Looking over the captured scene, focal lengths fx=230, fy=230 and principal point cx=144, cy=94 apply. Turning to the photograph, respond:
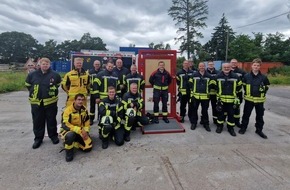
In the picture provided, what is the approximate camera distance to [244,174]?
350 centimetres

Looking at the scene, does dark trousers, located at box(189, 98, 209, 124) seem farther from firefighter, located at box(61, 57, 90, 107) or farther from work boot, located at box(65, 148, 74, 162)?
work boot, located at box(65, 148, 74, 162)

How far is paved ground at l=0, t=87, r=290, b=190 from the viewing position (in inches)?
128

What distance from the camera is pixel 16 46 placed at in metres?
89.6

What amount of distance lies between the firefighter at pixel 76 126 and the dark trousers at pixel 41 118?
21.9 inches

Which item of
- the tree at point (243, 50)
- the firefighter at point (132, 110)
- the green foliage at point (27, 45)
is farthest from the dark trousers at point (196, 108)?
the green foliage at point (27, 45)

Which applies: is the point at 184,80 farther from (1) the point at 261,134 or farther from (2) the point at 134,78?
(1) the point at 261,134

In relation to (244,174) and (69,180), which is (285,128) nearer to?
(244,174)

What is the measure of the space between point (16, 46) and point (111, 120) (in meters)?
100

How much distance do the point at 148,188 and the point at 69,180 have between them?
1.16m

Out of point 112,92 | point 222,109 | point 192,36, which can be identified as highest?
point 192,36

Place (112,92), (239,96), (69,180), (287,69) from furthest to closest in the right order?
(287,69) < (239,96) < (112,92) < (69,180)

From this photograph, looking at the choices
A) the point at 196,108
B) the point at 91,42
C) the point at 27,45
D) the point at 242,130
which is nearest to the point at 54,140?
the point at 196,108

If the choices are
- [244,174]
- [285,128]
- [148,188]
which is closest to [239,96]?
[285,128]

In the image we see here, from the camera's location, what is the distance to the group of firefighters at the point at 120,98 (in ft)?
14.6
